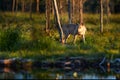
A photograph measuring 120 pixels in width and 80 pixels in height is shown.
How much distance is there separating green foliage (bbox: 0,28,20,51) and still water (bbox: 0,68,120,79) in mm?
3293

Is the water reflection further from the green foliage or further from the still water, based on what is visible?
the green foliage

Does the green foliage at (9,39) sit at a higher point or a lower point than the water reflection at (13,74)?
higher

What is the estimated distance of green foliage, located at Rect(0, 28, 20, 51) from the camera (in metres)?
25.7

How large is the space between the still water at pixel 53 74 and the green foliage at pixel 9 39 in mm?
3293

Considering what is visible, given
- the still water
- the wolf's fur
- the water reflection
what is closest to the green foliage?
the water reflection

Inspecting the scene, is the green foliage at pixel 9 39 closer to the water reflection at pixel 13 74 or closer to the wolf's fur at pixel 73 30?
the water reflection at pixel 13 74

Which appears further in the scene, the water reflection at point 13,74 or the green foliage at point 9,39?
the green foliage at point 9,39

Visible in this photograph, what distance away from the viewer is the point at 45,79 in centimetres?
1975

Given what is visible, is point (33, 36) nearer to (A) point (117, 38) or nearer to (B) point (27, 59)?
(B) point (27, 59)

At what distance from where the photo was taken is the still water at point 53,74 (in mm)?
20453

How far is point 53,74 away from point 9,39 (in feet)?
17.5

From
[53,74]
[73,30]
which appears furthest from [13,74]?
[73,30]

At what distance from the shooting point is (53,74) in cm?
2144

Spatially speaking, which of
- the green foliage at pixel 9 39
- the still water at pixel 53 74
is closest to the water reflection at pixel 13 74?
the still water at pixel 53 74
